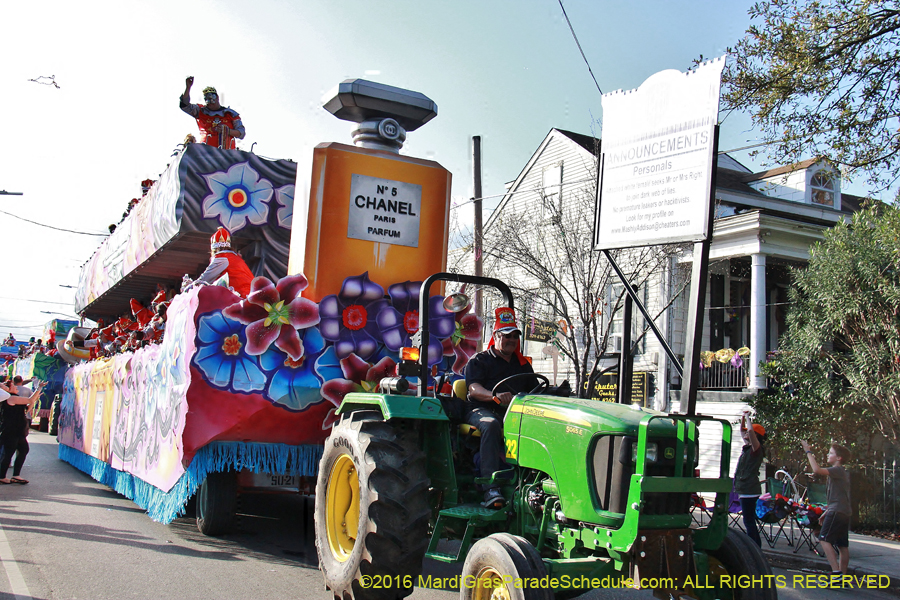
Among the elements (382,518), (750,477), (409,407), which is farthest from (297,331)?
(750,477)

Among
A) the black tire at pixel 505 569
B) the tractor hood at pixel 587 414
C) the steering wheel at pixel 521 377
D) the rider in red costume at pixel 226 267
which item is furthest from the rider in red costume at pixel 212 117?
the black tire at pixel 505 569

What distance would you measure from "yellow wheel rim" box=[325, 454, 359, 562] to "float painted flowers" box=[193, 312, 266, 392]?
1.44m

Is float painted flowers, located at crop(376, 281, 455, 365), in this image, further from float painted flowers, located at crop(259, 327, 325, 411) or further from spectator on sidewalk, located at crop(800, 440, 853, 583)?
spectator on sidewalk, located at crop(800, 440, 853, 583)

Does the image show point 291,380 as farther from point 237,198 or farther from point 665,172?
point 237,198

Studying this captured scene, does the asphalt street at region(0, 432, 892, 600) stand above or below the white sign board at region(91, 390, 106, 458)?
below

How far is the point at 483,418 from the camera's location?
502 cm

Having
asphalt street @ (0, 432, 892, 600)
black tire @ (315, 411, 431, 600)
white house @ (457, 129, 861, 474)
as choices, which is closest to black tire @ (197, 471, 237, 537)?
asphalt street @ (0, 432, 892, 600)

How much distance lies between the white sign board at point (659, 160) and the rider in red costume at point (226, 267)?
4177 millimetres

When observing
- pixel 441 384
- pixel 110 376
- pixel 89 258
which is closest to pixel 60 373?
pixel 89 258

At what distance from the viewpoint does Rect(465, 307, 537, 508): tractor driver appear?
4.91m

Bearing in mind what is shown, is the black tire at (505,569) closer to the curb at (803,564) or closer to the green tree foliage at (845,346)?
the curb at (803,564)

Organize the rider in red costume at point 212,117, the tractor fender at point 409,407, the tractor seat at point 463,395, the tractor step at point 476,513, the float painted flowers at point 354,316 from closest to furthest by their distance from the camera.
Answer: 1. the tractor step at point 476,513
2. the tractor fender at point 409,407
3. the tractor seat at point 463,395
4. the float painted flowers at point 354,316
5. the rider in red costume at point 212,117

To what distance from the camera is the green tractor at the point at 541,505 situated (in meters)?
3.86

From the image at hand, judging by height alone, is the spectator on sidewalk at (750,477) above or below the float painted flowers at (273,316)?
below
